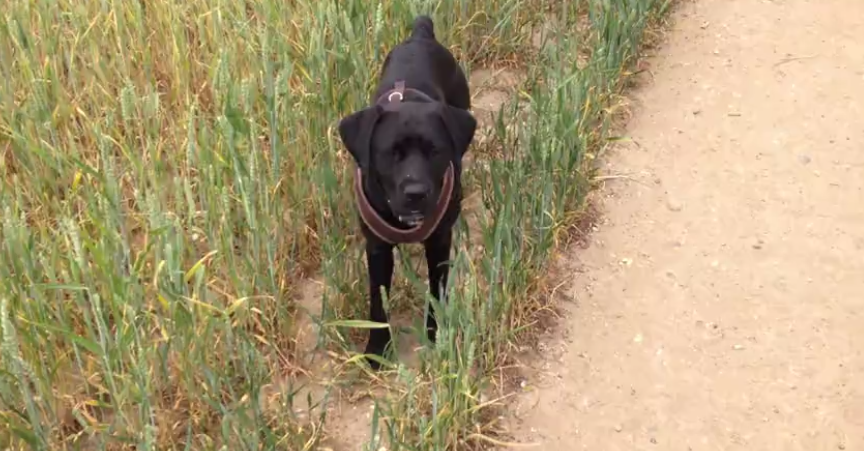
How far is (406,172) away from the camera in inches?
82.0

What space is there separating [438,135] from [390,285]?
1.88ft

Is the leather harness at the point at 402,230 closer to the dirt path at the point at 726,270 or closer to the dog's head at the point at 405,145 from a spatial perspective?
the dog's head at the point at 405,145

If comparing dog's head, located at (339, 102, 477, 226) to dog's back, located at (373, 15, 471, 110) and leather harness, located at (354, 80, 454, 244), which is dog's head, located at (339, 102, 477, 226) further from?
dog's back, located at (373, 15, 471, 110)

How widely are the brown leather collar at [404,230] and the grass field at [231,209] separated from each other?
144 mm

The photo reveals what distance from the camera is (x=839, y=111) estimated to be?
135 inches

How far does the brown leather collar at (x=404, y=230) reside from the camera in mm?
2229

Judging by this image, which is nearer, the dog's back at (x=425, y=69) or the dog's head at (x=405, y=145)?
the dog's head at (x=405, y=145)

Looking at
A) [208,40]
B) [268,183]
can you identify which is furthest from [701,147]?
[208,40]

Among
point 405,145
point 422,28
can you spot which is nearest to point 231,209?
point 405,145

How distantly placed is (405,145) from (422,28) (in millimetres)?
891

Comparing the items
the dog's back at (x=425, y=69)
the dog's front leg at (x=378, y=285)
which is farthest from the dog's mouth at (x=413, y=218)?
the dog's back at (x=425, y=69)

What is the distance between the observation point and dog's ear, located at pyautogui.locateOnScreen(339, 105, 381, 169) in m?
2.10

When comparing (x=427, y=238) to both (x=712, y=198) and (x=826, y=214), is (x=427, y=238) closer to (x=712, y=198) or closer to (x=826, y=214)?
(x=712, y=198)

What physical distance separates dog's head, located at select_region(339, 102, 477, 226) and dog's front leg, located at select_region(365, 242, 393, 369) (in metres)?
0.21
